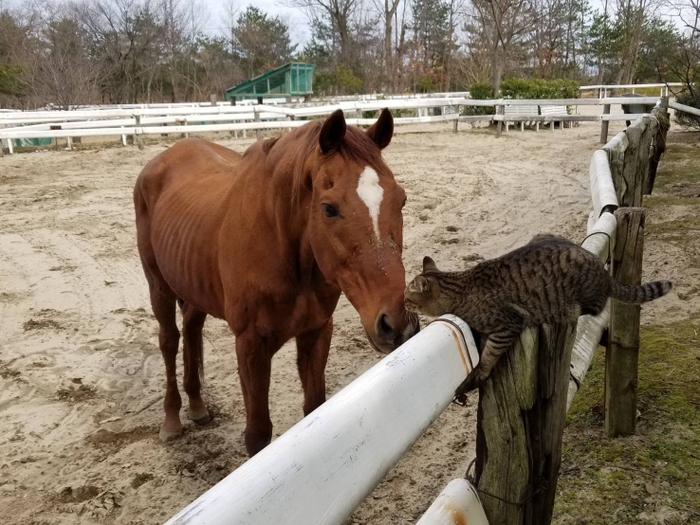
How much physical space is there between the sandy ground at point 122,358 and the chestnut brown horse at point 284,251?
1.58 ft

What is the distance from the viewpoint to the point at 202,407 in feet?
13.4

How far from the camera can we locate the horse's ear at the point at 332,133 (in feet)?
7.73

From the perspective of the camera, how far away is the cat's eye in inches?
90.9

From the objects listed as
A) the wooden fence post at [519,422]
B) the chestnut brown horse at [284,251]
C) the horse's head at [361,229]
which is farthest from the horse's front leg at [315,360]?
the wooden fence post at [519,422]

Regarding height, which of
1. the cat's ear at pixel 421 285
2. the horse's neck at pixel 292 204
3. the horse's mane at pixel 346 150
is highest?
the horse's mane at pixel 346 150

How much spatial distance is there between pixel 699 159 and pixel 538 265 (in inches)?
471

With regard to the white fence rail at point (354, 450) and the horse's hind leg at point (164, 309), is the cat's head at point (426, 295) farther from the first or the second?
the horse's hind leg at point (164, 309)

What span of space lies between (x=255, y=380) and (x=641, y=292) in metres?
1.85

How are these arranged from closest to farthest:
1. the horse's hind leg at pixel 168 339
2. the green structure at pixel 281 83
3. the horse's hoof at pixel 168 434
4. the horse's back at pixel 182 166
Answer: the horse's hoof at pixel 168 434
the horse's hind leg at pixel 168 339
the horse's back at pixel 182 166
the green structure at pixel 281 83

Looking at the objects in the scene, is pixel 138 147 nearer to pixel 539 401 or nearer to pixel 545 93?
pixel 539 401

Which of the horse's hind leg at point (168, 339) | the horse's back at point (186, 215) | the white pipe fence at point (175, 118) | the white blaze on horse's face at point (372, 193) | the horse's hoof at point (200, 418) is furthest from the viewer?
the white pipe fence at point (175, 118)

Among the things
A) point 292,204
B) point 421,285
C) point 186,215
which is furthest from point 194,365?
point 421,285

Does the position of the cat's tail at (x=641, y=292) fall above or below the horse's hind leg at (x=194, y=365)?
above

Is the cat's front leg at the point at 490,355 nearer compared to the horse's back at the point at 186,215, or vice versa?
the cat's front leg at the point at 490,355
